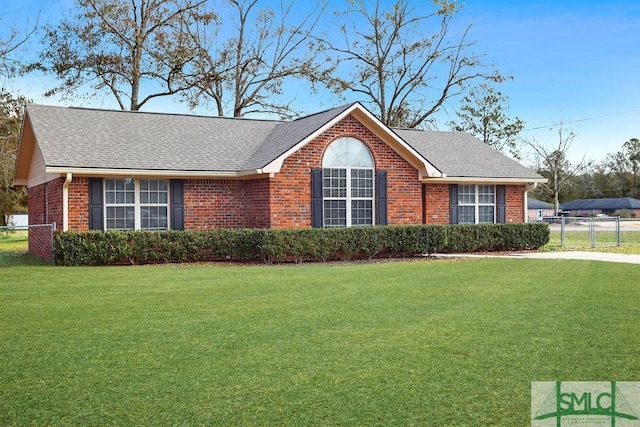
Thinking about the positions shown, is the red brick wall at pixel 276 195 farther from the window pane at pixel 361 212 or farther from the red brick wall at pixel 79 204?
the window pane at pixel 361 212

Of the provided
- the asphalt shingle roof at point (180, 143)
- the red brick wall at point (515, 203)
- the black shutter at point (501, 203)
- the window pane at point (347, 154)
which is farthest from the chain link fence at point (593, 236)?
the window pane at point (347, 154)

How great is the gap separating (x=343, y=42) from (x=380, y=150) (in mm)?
20473

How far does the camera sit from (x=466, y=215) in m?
24.1

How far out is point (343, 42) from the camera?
39906 mm

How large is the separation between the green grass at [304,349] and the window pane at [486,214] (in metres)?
11.4

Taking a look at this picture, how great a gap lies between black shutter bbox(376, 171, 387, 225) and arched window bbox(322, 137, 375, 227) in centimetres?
17

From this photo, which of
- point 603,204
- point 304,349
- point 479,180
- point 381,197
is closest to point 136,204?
point 381,197

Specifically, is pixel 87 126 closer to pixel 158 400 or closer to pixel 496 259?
pixel 496 259

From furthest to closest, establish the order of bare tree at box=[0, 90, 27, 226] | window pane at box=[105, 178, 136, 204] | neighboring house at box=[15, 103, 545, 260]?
bare tree at box=[0, 90, 27, 226] → window pane at box=[105, 178, 136, 204] → neighboring house at box=[15, 103, 545, 260]

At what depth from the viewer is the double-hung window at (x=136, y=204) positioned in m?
19.0

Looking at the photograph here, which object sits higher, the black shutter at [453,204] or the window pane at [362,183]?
the window pane at [362,183]

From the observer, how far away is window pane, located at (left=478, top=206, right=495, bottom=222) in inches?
959

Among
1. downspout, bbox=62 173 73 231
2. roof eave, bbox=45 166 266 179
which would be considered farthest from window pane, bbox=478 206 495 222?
downspout, bbox=62 173 73 231

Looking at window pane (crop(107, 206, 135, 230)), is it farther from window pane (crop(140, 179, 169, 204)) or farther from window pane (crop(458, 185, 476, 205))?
window pane (crop(458, 185, 476, 205))
